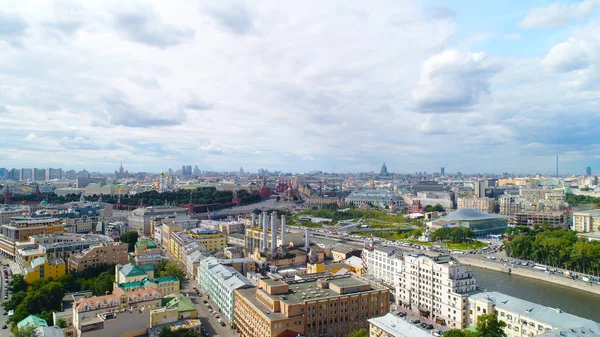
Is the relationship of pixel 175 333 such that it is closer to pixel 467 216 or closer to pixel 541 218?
pixel 467 216

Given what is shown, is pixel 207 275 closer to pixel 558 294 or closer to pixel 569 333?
pixel 569 333

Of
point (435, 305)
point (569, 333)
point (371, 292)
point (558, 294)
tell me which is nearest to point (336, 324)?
point (371, 292)

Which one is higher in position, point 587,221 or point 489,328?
point 587,221

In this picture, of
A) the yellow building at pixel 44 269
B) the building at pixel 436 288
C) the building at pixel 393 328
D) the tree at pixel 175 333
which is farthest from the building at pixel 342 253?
the yellow building at pixel 44 269

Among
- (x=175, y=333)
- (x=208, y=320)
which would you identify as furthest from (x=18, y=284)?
(x=175, y=333)

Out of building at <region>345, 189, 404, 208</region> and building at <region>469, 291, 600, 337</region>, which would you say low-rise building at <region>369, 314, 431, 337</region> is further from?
building at <region>345, 189, 404, 208</region>

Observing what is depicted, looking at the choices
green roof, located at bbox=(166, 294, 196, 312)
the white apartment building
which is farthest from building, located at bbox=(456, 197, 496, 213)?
green roof, located at bbox=(166, 294, 196, 312)
